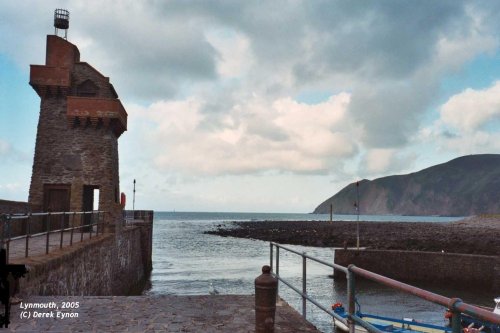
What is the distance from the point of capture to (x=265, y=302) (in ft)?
19.4

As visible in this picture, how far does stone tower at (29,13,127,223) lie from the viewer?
22859 mm

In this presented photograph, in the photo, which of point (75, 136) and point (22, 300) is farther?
point (75, 136)

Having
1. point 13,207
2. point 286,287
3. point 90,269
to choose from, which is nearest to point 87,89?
point 13,207

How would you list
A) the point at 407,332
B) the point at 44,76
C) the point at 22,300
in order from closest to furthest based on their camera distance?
the point at 22,300, the point at 407,332, the point at 44,76

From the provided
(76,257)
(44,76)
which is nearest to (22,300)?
(76,257)

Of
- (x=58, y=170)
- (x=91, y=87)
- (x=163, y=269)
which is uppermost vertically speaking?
(x=91, y=87)

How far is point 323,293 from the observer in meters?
25.6

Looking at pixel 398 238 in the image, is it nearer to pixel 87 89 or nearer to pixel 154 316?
pixel 87 89

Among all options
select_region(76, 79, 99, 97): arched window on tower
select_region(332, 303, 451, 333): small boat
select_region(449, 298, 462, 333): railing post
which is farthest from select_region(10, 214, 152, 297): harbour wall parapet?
select_region(332, 303, 451, 333): small boat

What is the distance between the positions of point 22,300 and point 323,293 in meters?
20.2

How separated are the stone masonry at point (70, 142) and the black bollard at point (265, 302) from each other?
18227 millimetres

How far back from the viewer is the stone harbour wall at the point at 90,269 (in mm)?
9719

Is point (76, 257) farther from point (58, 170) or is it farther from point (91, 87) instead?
point (91, 87)

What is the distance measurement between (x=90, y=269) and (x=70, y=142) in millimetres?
10077
